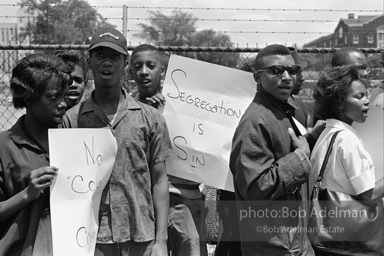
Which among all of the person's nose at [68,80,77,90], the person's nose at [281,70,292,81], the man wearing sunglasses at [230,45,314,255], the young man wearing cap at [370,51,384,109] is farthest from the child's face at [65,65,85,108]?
the young man wearing cap at [370,51,384,109]

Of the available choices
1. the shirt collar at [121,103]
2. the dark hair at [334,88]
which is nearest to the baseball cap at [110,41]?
the shirt collar at [121,103]

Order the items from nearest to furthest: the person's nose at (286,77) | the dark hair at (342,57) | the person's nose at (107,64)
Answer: the person's nose at (107,64) < the person's nose at (286,77) < the dark hair at (342,57)

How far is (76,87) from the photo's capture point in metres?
3.84

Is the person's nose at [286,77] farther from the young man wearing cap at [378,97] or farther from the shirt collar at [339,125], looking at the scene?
the young man wearing cap at [378,97]

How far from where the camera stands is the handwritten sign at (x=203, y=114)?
364 cm

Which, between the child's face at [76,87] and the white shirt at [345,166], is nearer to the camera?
the white shirt at [345,166]

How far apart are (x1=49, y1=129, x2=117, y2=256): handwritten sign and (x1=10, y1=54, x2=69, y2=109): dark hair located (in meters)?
0.22

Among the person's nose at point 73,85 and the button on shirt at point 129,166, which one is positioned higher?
the person's nose at point 73,85

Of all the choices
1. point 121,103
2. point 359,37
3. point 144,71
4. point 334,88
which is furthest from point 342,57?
point 359,37

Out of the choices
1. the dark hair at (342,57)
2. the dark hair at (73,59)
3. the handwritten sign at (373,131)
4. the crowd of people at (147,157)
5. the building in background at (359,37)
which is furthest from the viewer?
the building in background at (359,37)

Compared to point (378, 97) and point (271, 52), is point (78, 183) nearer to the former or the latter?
point (271, 52)

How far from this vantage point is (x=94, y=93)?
2.97 m

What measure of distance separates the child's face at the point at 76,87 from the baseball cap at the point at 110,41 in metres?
0.93

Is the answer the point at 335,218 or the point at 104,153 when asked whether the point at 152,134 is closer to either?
the point at 104,153
